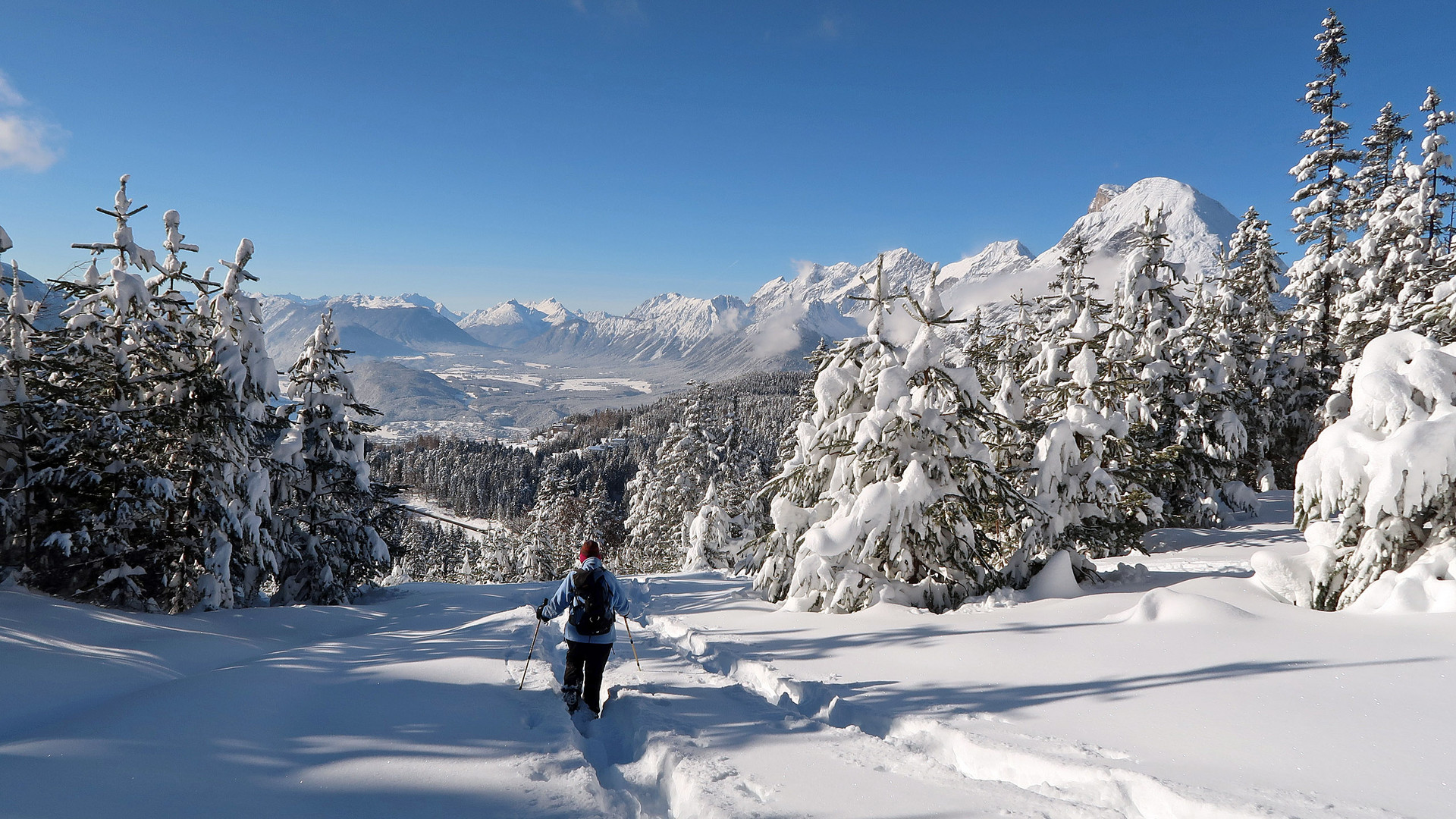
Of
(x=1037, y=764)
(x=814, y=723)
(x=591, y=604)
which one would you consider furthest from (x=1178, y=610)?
(x=591, y=604)

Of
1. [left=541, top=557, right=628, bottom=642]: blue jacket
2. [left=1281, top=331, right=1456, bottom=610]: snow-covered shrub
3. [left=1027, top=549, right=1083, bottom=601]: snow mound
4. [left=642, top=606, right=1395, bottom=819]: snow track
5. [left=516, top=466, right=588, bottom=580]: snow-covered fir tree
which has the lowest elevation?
[left=516, top=466, right=588, bottom=580]: snow-covered fir tree

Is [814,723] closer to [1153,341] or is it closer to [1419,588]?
[1419,588]

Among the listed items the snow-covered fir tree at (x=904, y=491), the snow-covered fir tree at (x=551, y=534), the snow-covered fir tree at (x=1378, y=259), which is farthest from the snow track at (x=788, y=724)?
the snow-covered fir tree at (x=551, y=534)

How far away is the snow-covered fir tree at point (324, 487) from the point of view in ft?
57.0

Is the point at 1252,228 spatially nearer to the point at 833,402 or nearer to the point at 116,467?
the point at 833,402

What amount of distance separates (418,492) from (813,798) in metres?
189

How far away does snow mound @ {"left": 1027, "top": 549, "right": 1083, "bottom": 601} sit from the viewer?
31.7 ft

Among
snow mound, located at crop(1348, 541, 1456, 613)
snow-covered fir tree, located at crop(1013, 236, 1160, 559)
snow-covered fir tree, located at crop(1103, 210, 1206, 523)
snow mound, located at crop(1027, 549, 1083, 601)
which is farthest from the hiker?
snow-covered fir tree, located at crop(1103, 210, 1206, 523)

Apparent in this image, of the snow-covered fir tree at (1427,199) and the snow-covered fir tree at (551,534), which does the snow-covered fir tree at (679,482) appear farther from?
the snow-covered fir tree at (1427,199)

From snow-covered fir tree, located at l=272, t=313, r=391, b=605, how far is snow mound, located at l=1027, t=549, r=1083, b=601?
17.3 metres

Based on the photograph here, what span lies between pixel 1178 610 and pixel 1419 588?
7.87 ft

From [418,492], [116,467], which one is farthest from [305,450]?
[418,492]

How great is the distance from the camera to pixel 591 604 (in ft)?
21.9

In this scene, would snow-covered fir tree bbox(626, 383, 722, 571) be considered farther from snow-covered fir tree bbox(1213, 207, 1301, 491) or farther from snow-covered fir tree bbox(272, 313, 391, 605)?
snow-covered fir tree bbox(1213, 207, 1301, 491)
